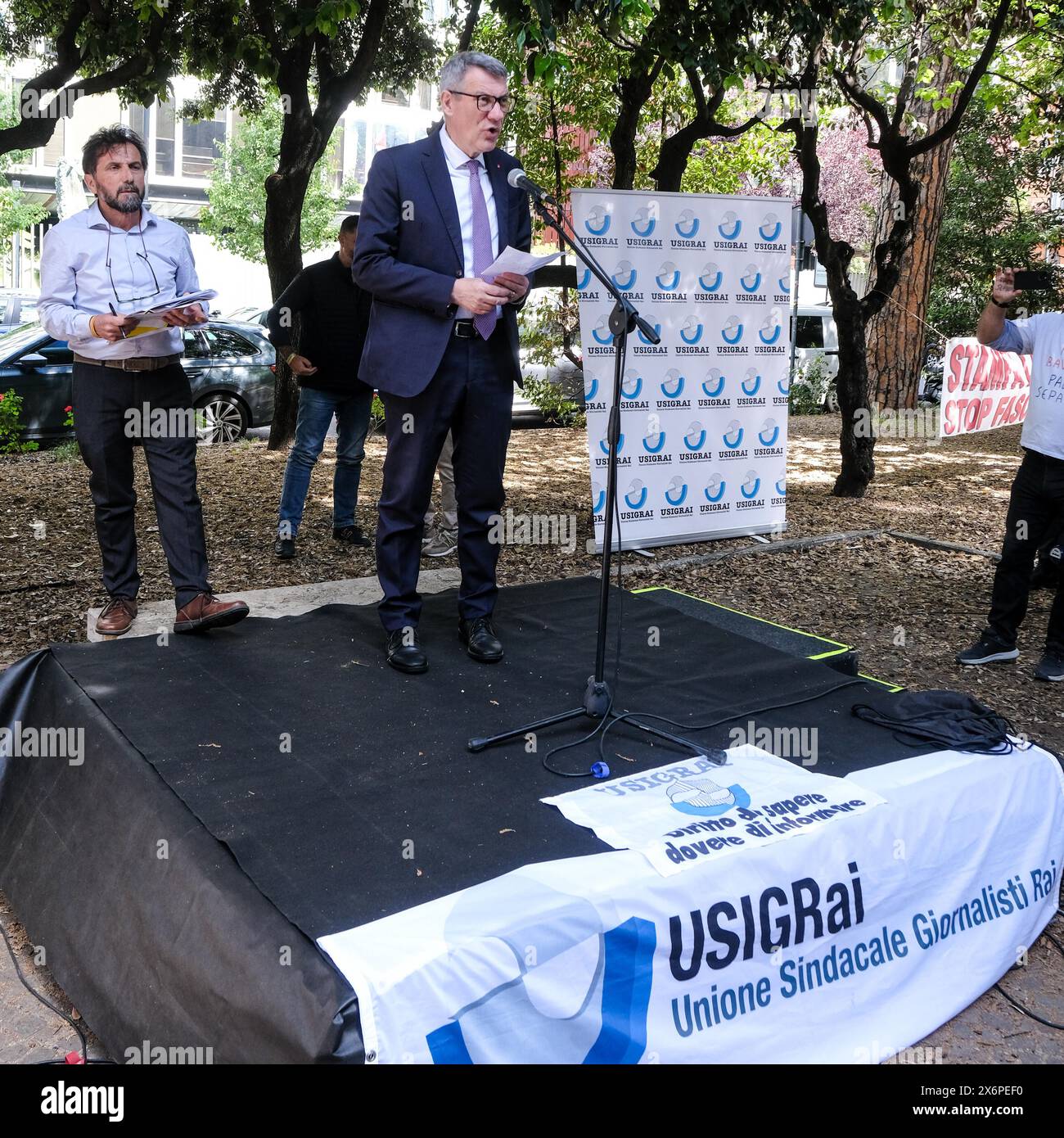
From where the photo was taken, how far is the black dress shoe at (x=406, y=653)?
396 centimetres

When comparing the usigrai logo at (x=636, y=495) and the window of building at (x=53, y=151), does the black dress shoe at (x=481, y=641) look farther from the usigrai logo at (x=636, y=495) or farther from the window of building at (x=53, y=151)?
the window of building at (x=53, y=151)

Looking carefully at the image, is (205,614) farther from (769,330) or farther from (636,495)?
(769,330)

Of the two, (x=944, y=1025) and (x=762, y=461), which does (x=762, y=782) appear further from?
(x=762, y=461)

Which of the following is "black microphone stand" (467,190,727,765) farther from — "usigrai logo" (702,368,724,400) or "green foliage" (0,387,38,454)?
"green foliage" (0,387,38,454)

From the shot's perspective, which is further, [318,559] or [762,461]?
[762,461]

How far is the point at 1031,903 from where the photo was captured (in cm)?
342

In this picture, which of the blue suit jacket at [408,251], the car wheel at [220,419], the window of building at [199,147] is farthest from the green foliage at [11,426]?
the window of building at [199,147]

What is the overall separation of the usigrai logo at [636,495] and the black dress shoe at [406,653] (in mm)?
3193

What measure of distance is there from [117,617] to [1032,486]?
4.25 metres

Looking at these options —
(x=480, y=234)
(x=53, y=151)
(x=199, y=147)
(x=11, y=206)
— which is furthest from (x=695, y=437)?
(x=53, y=151)

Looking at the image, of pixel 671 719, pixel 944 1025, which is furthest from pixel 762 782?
pixel 944 1025

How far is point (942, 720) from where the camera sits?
356cm

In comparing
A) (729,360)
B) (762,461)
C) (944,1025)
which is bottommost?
(944,1025)
